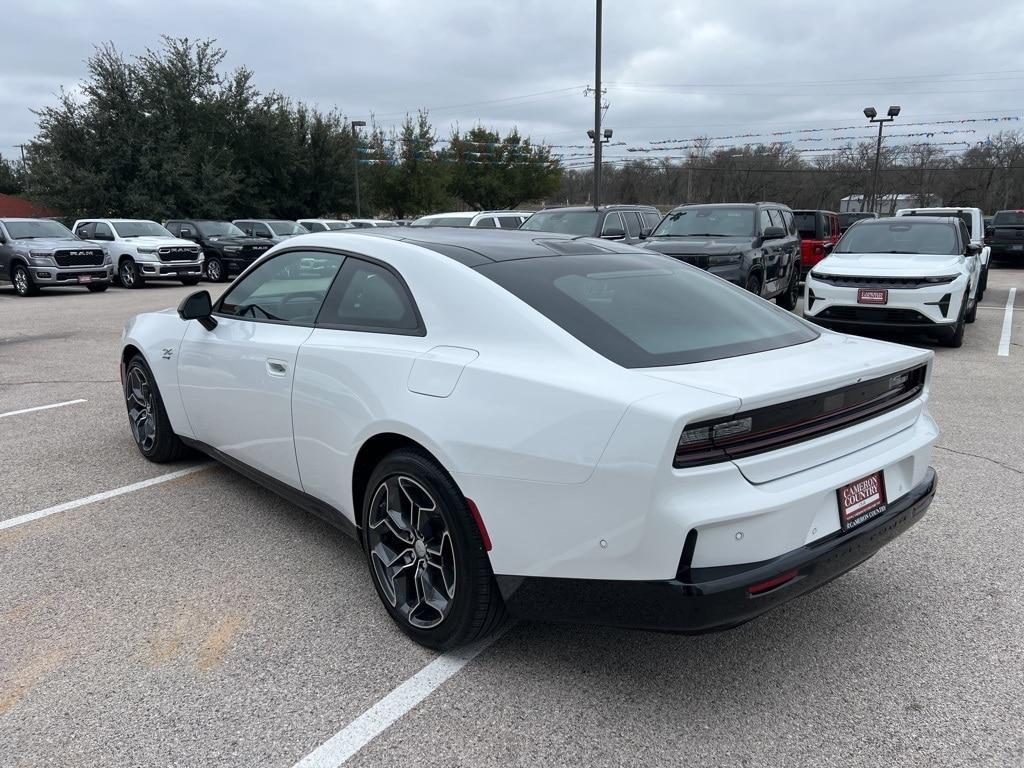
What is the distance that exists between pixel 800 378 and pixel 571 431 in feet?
2.57

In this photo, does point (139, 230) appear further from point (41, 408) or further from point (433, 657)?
point (433, 657)

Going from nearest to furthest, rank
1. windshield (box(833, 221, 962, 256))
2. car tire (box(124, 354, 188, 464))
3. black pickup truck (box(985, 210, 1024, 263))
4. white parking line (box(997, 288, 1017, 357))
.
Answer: car tire (box(124, 354, 188, 464)) < white parking line (box(997, 288, 1017, 357)) < windshield (box(833, 221, 962, 256)) < black pickup truck (box(985, 210, 1024, 263))

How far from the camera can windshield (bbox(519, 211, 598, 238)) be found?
12883 millimetres

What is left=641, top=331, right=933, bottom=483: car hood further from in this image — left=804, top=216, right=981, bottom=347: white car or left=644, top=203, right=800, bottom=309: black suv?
left=644, top=203, right=800, bottom=309: black suv

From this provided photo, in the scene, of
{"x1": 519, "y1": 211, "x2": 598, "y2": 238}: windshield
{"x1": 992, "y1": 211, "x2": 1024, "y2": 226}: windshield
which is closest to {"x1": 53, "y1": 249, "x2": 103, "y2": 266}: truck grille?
{"x1": 519, "y1": 211, "x2": 598, "y2": 238}: windshield

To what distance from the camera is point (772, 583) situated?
231 cm

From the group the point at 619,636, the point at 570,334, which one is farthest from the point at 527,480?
the point at 619,636

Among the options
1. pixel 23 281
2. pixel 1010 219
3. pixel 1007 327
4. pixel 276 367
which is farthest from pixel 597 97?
pixel 276 367

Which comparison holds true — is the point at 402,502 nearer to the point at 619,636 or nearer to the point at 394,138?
the point at 619,636

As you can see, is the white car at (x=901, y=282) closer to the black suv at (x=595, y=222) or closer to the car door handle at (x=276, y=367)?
the black suv at (x=595, y=222)

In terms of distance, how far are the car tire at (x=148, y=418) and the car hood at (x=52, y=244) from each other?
1480 cm

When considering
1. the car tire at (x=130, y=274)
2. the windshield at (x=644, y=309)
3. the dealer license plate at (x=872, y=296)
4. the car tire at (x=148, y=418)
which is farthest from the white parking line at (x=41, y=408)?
the car tire at (x=130, y=274)

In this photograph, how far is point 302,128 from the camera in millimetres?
38062

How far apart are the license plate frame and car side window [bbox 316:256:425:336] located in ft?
5.26
